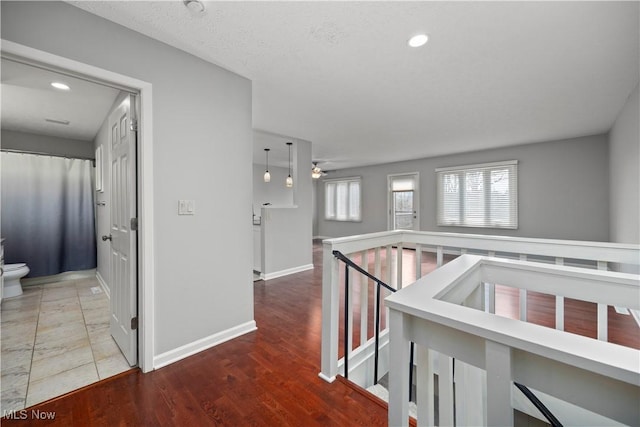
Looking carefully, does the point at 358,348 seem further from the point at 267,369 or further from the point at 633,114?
the point at 633,114

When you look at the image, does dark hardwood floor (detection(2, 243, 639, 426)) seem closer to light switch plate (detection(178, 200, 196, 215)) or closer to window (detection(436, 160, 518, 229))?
light switch plate (detection(178, 200, 196, 215))

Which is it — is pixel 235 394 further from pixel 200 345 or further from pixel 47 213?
pixel 47 213

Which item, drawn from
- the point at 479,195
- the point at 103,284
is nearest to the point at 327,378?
the point at 103,284

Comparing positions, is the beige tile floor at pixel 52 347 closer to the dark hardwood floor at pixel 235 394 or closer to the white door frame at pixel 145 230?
the dark hardwood floor at pixel 235 394

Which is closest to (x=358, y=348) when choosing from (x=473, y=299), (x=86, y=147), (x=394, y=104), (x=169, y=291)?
(x=473, y=299)

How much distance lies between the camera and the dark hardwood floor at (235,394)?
1.53 m

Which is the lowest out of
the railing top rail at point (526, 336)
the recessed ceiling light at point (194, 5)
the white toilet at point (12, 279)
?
the white toilet at point (12, 279)

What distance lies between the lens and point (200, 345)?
222cm

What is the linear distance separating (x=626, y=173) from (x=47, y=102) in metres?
6.70

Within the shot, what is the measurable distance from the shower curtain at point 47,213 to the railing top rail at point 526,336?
5438 millimetres

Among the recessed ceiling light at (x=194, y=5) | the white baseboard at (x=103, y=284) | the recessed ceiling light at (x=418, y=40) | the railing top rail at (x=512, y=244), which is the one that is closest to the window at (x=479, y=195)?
the railing top rail at (x=512, y=244)

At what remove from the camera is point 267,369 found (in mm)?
1984

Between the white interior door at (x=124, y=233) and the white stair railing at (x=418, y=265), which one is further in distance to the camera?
the white interior door at (x=124, y=233)

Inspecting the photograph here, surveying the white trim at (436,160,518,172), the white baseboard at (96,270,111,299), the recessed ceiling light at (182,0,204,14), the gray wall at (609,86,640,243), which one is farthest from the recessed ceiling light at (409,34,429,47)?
the white trim at (436,160,518,172)
